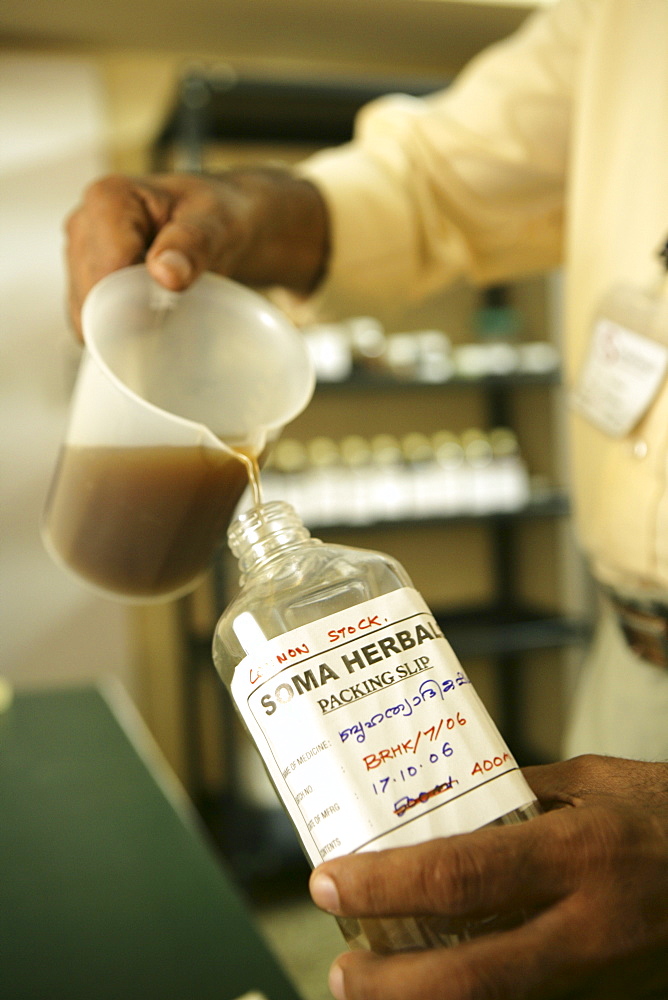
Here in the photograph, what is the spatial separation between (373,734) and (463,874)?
6 centimetres

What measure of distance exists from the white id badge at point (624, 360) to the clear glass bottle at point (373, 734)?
0.38 metres

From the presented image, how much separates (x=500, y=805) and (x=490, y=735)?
0.09ft

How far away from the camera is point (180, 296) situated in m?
0.62

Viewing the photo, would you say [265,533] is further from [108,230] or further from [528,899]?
[108,230]

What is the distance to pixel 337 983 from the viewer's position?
31 centimetres

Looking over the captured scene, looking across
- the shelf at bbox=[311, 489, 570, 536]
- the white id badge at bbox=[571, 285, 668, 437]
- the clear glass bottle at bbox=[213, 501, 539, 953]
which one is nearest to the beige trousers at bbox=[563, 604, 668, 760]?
the white id badge at bbox=[571, 285, 668, 437]

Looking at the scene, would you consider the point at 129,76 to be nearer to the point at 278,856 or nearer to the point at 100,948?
the point at 278,856

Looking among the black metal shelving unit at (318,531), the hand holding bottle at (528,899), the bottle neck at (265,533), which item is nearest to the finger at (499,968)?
the hand holding bottle at (528,899)

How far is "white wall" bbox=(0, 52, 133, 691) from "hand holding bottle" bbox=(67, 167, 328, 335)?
214cm

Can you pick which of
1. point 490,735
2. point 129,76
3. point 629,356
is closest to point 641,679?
point 629,356

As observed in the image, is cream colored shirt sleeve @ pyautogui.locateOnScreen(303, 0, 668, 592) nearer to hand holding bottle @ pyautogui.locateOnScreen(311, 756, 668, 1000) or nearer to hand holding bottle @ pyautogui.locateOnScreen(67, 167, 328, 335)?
hand holding bottle @ pyautogui.locateOnScreen(67, 167, 328, 335)

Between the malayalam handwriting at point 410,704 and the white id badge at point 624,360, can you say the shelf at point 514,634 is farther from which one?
the malayalam handwriting at point 410,704

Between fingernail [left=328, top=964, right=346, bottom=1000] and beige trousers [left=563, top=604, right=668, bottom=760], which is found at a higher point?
fingernail [left=328, top=964, right=346, bottom=1000]

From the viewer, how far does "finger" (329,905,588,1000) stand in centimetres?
28
